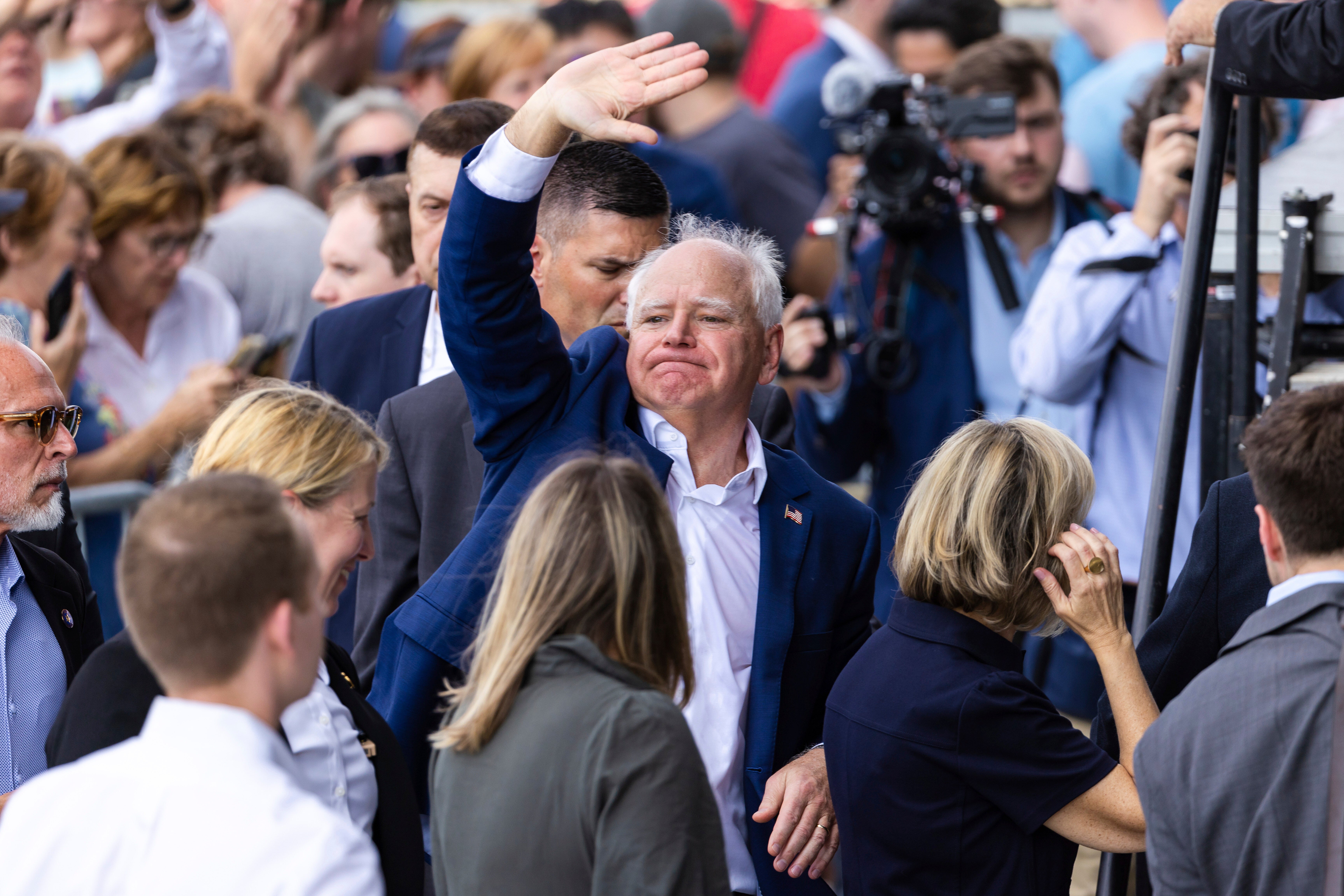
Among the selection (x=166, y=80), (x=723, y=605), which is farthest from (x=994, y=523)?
(x=166, y=80)

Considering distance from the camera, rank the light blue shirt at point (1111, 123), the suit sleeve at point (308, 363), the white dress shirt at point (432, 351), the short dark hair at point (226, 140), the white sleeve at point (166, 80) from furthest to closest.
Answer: the white sleeve at point (166, 80), the light blue shirt at point (1111, 123), the short dark hair at point (226, 140), the suit sleeve at point (308, 363), the white dress shirt at point (432, 351)

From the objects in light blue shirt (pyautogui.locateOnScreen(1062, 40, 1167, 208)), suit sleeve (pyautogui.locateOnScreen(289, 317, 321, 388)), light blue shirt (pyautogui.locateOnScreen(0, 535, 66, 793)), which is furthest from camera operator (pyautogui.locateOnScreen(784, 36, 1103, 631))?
light blue shirt (pyautogui.locateOnScreen(0, 535, 66, 793))

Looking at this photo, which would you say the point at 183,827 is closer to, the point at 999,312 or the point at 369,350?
the point at 369,350

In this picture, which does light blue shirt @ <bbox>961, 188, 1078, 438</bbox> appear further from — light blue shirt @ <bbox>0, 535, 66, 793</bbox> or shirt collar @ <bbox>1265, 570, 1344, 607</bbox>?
light blue shirt @ <bbox>0, 535, 66, 793</bbox>

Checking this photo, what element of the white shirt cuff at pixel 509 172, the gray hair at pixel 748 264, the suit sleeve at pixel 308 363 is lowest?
the suit sleeve at pixel 308 363

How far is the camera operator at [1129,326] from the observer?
12.8 ft

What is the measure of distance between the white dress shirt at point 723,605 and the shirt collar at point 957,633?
0.95 feet

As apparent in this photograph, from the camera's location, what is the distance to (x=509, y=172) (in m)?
2.30

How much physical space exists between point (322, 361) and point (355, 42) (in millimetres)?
4468

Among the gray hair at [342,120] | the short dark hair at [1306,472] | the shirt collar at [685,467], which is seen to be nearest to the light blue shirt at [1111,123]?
the gray hair at [342,120]

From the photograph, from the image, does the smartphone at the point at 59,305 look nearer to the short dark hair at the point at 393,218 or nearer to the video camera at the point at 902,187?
the short dark hair at the point at 393,218

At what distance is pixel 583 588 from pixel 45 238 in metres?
3.29

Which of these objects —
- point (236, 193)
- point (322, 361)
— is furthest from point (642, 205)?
point (236, 193)

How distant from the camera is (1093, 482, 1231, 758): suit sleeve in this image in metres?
2.45
